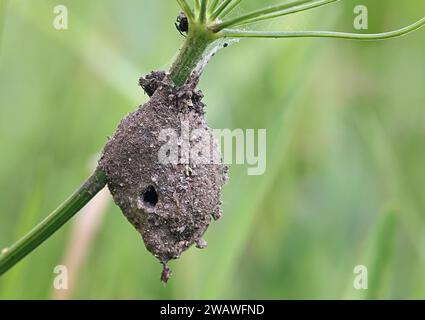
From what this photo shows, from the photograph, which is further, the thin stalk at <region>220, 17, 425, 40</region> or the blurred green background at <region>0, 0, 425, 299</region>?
the blurred green background at <region>0, 0, 425, 299</region>

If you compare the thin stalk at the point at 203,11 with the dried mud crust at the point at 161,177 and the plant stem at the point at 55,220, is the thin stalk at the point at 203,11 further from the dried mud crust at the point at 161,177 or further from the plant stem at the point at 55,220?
the plant stem at the point at 55,220

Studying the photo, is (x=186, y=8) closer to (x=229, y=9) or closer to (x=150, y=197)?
(x=229, y=9)

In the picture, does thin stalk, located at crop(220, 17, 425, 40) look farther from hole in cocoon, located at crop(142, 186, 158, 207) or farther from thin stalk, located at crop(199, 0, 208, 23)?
hole in cocoon, located at crop(142, 186, 158, 207)

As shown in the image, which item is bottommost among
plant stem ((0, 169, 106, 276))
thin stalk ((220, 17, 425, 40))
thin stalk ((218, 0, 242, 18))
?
plant stem ((0, 169, 106, 276))

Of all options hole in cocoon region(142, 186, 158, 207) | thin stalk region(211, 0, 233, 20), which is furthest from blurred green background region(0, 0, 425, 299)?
thin stalk region(211, 0, 233, 20)

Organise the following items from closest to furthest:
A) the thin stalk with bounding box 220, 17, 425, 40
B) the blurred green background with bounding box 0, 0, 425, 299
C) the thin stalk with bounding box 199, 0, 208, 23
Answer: the thin stalk with bounding box 220, 17, 425, 40 → the thin stalk with bounding box 199, 0, 208, 23 → the blurred green background with bounding box 0, 0, 425, 299
